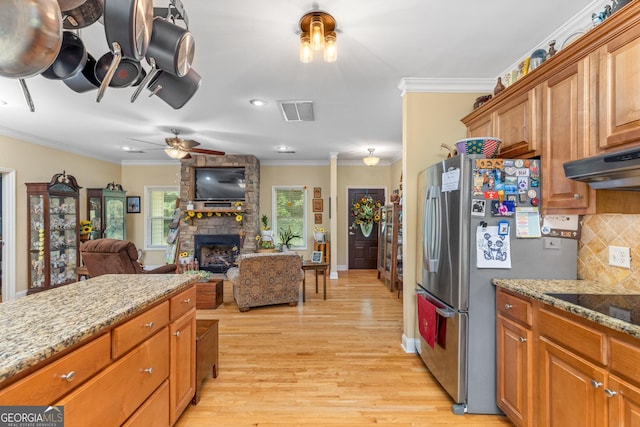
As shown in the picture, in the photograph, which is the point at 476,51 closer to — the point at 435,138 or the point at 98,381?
the point at 435,138

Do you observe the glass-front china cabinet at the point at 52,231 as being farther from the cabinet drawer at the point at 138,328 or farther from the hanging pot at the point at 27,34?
the hanging pot at the point at 27,34

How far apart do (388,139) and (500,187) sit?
3.16 meters

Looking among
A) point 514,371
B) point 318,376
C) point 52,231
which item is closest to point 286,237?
point 52,231

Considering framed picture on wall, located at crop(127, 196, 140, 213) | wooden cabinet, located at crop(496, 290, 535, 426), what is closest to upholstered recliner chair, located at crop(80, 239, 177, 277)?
framed picture on wall, located at crop(127, 196, 140, 213)

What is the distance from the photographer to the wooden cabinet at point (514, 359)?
1.64 metres

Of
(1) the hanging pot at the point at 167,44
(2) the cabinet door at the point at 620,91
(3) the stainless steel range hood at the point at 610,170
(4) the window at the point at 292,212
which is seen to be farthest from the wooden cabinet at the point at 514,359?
(4) the window at the point at 292,212

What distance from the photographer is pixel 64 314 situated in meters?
1.20

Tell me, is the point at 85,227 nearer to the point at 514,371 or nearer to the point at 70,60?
the point at 70,60

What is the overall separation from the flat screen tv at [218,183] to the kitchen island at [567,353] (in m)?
5.26

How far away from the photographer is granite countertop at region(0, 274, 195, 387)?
0.88 m

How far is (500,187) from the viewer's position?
1912mm

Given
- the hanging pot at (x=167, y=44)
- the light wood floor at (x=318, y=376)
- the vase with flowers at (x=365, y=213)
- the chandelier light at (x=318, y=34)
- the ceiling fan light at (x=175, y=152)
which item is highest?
the chandelier light at (x=318, y=34)

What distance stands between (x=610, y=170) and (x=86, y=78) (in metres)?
2.62

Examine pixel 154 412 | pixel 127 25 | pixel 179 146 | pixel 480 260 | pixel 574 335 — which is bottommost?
pixel 154 412
